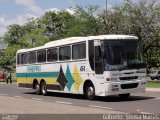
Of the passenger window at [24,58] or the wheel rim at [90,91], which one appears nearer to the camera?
the wheel rim at [90,91]

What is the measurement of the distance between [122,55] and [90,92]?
260cm

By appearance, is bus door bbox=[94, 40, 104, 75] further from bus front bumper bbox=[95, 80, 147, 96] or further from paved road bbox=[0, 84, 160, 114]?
paved road bbox=[0, 84, 160, 114]

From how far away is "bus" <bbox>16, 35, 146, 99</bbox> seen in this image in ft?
67.0

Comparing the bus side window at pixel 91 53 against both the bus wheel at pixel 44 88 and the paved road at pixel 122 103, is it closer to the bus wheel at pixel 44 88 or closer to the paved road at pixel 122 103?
the paved road at pixel 122 103

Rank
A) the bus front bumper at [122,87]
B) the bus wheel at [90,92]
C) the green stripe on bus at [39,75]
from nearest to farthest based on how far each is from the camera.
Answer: the bus front bumper at [122,87] → the bus wheel at [90,92] → the green stripe on bus at [39,75]

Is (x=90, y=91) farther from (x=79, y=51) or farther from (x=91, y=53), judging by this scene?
(x=79, y=51)

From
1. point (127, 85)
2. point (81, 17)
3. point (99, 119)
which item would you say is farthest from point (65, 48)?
point (81, 17)

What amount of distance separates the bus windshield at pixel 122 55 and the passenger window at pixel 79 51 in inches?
76.8

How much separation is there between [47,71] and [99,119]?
547 inches

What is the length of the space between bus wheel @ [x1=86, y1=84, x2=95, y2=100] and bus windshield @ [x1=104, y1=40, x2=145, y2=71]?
1.81 metres

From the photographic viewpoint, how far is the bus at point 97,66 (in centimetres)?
2042

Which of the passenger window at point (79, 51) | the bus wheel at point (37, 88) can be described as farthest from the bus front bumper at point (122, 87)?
the bus wheel at point (37, 88)

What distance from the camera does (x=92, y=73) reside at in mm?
21484

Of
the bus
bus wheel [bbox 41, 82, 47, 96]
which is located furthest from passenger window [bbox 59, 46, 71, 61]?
bus wheel [bbox 41, 82, 47, 96]
